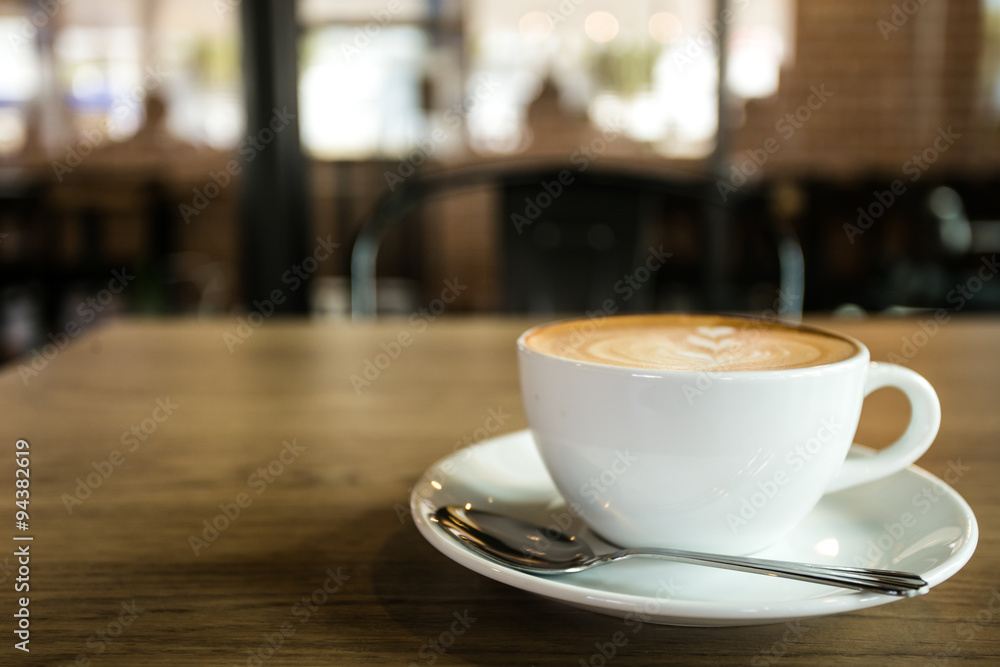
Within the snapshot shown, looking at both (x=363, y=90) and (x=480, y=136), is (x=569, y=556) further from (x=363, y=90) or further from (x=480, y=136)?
(x=363, y=90)

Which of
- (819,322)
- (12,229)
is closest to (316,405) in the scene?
(819,322)

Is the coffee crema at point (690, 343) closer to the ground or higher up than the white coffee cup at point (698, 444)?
higher up

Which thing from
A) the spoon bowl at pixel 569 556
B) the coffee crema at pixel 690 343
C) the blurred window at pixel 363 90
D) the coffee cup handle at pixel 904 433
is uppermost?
the blurred window at pixel 363 90

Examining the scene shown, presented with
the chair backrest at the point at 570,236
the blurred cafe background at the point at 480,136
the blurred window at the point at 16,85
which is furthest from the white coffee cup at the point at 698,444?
the blurred window at the point at 16,85

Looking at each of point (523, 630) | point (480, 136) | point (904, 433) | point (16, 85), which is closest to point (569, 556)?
point (523, 630)

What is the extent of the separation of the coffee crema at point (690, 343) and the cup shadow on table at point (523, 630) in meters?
0.09

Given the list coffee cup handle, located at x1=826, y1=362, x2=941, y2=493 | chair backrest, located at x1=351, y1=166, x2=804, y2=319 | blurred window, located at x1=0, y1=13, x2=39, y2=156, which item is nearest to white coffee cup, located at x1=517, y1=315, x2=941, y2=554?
coffee cup handle, located at x1=826, y1=362, x2=941, y2=493

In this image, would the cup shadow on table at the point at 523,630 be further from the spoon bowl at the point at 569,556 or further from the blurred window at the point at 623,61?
the blurred window at the point at 623,61

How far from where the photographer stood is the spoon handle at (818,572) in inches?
10.2

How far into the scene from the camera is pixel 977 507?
395mm

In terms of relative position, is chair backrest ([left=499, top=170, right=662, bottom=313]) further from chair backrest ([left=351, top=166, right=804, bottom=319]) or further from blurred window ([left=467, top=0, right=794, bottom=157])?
blurred window ([left=467, top=0, right=794, bottom=157])

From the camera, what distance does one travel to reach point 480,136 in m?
4.00

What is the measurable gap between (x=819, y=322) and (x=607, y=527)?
2.24 ft

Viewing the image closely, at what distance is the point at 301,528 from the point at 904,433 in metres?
0.26
